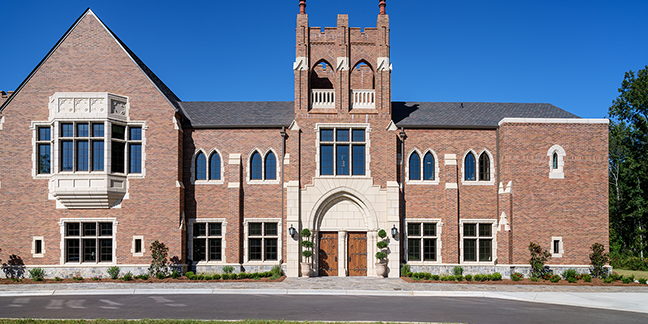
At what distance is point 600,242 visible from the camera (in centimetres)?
2206

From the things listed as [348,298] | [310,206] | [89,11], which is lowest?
[348,298]

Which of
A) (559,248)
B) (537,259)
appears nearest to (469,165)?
(537,259)

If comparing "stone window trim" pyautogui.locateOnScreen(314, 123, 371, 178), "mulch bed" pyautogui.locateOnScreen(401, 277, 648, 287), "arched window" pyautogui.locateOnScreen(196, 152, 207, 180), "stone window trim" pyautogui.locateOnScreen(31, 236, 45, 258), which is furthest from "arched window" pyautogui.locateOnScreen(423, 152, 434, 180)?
"stone window trim" pyautogui.locateOnScreen(31, 236, 45, 258)

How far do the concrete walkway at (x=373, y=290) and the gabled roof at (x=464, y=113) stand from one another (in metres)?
8.06

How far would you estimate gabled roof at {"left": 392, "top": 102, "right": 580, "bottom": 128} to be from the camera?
23.7m

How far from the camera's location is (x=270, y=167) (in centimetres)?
2353

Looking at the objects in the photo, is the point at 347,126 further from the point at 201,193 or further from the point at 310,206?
the point at 201,193

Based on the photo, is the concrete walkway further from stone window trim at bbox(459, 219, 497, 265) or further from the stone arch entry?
stone window trim at bbox(459, 219, 497, 265)

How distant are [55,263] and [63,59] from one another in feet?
31.0

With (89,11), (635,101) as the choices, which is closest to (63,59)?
(89,11)

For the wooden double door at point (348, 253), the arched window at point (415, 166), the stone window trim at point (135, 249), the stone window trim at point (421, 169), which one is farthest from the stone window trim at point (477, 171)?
the stone window trim at point (135, 249)

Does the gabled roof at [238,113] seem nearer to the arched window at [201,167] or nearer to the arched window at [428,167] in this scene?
the arched window at [201,167]

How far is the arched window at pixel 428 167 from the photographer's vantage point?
23469mm

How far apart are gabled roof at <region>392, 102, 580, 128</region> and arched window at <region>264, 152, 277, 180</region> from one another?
253 inches
